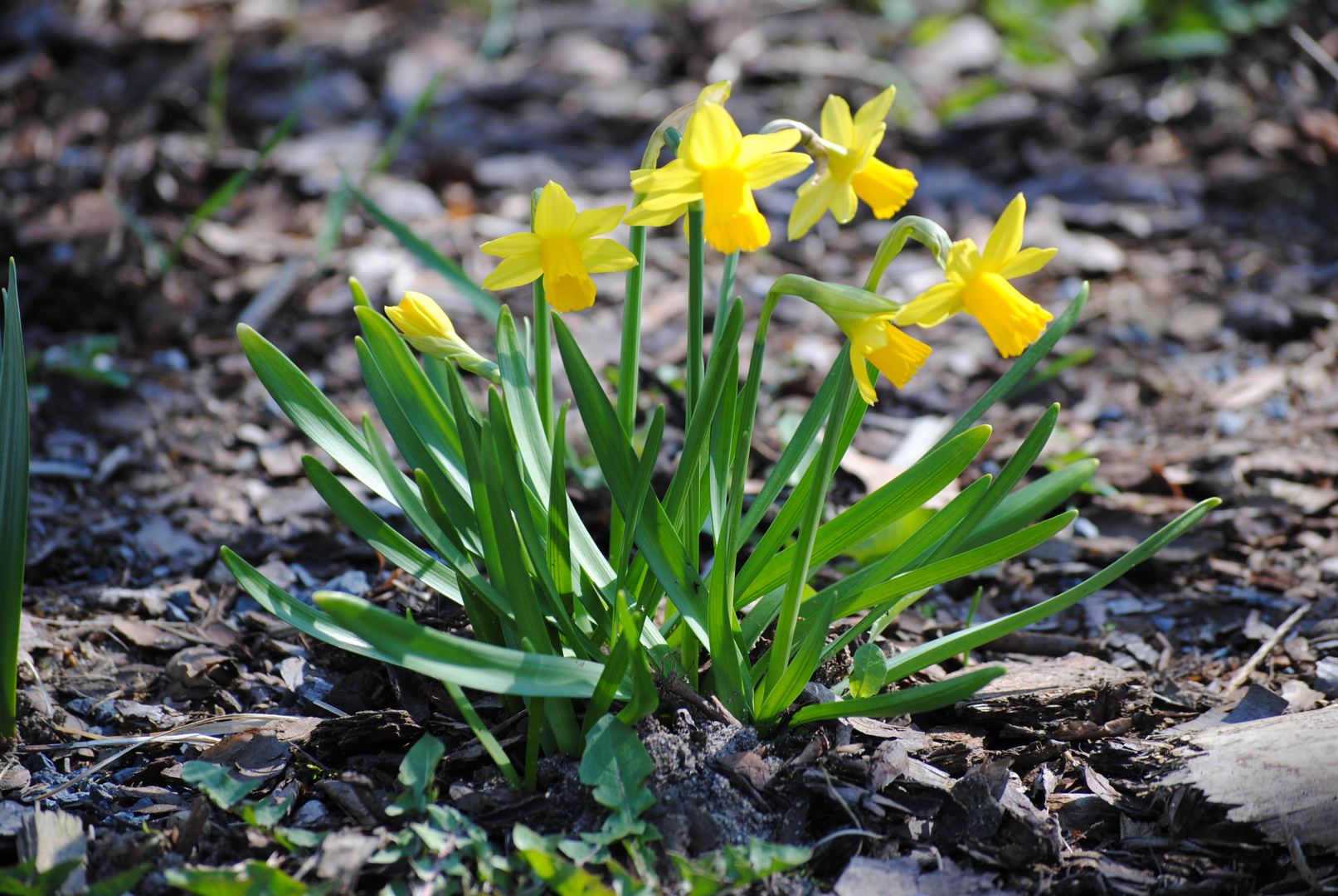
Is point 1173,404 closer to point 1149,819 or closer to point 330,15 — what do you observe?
point 1149,819

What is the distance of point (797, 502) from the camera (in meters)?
1.37

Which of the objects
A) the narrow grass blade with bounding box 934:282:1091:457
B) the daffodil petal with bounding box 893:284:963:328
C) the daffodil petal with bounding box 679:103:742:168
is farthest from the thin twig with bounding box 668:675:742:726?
the daffodil petal with bounding box 679:103:742:168

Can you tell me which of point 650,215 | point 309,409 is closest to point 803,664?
point 650,215

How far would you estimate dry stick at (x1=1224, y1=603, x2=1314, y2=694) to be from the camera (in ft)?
5.53

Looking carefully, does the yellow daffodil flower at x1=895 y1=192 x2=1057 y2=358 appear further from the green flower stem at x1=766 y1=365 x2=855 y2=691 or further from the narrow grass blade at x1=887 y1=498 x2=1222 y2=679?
the narrow grass blade at x1=887 y1=498 x2=1222 y2=679

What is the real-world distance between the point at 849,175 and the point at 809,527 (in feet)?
1.42

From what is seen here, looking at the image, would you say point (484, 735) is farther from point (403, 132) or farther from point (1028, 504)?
point (403, 132)

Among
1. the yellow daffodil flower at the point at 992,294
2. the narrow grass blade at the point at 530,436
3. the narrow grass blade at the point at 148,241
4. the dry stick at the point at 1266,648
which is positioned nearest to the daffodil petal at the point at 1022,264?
the yellow daffodil flower at the point at 992,294

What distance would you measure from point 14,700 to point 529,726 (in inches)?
33.4

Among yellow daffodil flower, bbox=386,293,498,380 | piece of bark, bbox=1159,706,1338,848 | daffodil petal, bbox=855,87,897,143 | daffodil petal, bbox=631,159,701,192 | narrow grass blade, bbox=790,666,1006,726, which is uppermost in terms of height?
daffodil petal, bbox=855,87,897,143

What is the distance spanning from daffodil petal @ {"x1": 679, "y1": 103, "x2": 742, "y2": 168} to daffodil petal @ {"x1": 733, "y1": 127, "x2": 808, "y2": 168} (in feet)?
0.03

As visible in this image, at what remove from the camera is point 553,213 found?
113cm

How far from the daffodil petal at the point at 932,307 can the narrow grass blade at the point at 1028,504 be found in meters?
0.40

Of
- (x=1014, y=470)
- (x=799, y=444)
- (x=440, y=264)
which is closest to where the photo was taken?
(x=1014, y=470)
